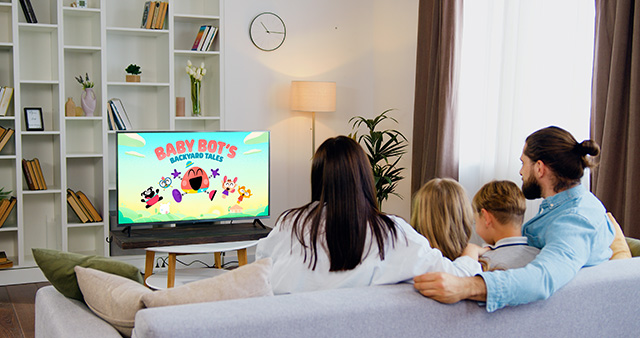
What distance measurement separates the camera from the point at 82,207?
4836 millimetres

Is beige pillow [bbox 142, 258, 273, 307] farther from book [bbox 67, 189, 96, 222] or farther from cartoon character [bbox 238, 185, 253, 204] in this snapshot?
book [bbox 67, 189, 96, 222]

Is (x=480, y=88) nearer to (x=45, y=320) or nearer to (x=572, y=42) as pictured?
(x=572, y=42)

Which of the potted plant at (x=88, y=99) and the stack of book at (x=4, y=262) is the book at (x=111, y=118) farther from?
the stack of book at (x=4, y=262)

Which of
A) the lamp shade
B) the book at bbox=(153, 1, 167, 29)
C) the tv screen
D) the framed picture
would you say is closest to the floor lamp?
the lamp shade

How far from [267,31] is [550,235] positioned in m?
3.87

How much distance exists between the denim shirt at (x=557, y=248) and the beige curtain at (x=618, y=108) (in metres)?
1.19

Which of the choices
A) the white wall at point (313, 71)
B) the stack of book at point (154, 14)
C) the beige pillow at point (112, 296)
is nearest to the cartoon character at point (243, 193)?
the white wall at point (313, 71)

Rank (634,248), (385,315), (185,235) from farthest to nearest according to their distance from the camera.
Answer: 1. (185,235)
2. (634,248)
3. (385,315)

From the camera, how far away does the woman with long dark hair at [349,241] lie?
1.91 m

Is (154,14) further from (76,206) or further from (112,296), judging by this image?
(112,296)

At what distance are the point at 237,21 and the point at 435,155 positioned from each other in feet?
6.39

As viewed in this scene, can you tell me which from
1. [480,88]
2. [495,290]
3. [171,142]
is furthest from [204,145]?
[495,290]

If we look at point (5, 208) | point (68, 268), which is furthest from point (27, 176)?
A: point (68, 268)

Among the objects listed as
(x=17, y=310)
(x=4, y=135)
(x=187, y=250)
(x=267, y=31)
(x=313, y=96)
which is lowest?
(x=17, y=310)
